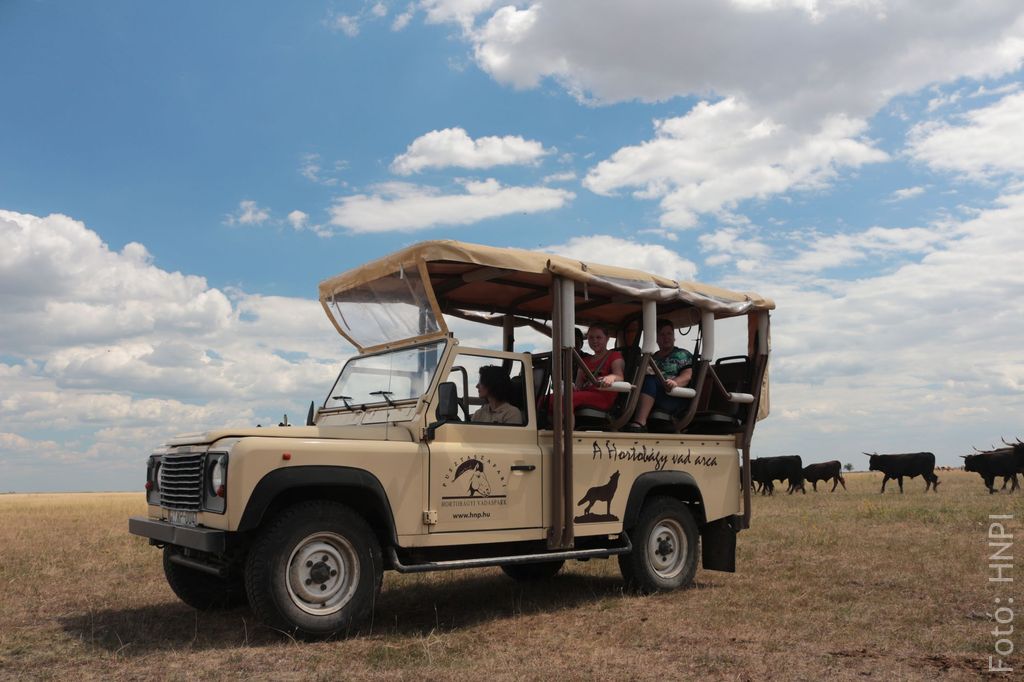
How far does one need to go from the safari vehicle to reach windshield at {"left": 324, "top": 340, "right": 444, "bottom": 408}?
23mm

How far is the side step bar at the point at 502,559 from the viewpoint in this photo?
718 centimetres

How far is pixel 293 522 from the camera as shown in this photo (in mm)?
6793

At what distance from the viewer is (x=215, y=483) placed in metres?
6.81

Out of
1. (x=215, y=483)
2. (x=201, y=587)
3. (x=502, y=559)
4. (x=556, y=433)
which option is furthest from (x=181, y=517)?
(x=556, y=433)

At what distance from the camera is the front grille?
23.2 feet

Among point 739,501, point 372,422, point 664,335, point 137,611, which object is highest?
point 664,335

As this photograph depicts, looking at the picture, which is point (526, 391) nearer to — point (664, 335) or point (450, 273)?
point (450, 273)

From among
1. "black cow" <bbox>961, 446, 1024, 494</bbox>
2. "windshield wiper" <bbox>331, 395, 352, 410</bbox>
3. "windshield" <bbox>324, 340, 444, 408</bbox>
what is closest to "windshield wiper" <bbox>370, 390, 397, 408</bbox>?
"windshield" <bbox>324, 340, 444, 408</bbox>

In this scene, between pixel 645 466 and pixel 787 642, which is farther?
pixel 645 466

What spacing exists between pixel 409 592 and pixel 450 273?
344cm

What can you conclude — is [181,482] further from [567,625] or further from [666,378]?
[666,378]

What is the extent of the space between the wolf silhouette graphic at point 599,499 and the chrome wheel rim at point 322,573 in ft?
7.76

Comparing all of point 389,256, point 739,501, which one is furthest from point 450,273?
point 739,501

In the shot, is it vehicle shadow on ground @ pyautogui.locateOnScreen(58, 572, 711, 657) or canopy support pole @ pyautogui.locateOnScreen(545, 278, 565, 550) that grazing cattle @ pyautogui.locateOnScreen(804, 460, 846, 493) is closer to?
vehicle shadow on ground @ pyautogui.locateOnScreen(58, 572, 711, 657)
